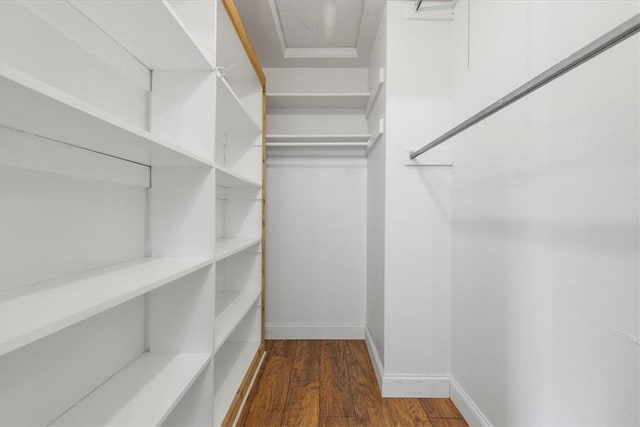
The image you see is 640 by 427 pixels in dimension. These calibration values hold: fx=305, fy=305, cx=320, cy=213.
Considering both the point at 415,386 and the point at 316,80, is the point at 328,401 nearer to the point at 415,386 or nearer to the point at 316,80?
the point at 415,386

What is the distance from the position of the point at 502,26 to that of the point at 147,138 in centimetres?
142

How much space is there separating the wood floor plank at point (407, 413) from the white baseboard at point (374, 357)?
136mm

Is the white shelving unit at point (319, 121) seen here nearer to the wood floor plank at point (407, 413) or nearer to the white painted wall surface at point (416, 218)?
the white painted wall surface at point (416, 218)

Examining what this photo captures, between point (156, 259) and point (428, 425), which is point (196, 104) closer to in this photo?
point (156, 259)

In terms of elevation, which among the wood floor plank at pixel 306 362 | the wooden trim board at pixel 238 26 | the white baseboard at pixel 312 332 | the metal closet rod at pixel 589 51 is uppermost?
the wooden trim board at pixel 238 26

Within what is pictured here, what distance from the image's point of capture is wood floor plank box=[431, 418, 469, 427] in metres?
1.49

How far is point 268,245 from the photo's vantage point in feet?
8.49

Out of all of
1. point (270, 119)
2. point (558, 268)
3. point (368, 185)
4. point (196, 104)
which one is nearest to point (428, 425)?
point (558, 268)

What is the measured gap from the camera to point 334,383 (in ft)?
6.11

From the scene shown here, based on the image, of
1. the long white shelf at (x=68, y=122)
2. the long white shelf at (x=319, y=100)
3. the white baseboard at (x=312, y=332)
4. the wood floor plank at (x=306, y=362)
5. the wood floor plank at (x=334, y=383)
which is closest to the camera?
the long white shelf at (x=68, y=122)

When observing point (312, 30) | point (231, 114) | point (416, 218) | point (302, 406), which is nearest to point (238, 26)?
point (231, 114)

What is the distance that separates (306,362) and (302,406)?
50 cm

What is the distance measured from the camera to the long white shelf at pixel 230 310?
1316 millimetres

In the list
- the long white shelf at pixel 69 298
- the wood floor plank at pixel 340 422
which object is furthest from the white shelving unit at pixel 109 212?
the wood floor plank at pixel 340 422
